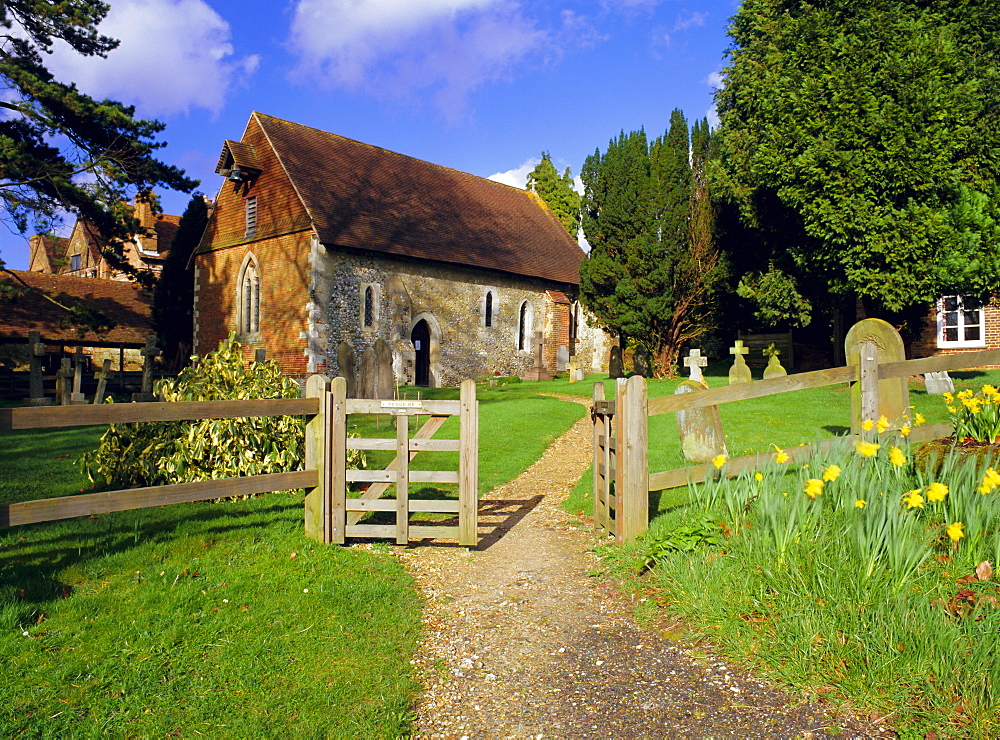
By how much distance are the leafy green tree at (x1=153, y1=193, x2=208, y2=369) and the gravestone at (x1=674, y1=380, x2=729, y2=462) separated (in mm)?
26799

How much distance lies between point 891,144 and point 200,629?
17500mm

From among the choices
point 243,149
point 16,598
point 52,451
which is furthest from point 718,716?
point 243,149

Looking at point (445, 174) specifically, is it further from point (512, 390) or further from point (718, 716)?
point (718, 716)

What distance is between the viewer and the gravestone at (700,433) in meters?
9.44

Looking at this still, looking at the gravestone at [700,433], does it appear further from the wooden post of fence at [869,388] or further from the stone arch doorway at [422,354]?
the stone arch doorway at [422,354]

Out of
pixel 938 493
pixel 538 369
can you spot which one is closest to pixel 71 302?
pixel 538 369

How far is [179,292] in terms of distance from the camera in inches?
1226

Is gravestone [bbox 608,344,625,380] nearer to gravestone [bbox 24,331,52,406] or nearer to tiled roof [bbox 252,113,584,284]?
tiled roof [bbox 252,113,584,284]

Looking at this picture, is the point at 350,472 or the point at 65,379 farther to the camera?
the point at 65,379

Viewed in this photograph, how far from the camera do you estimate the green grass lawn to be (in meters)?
3.53

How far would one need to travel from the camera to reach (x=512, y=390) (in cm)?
2470

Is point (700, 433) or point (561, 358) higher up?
point (561, 358)

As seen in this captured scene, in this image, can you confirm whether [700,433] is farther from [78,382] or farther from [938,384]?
[78,382]

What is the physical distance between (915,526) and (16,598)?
227 inches
